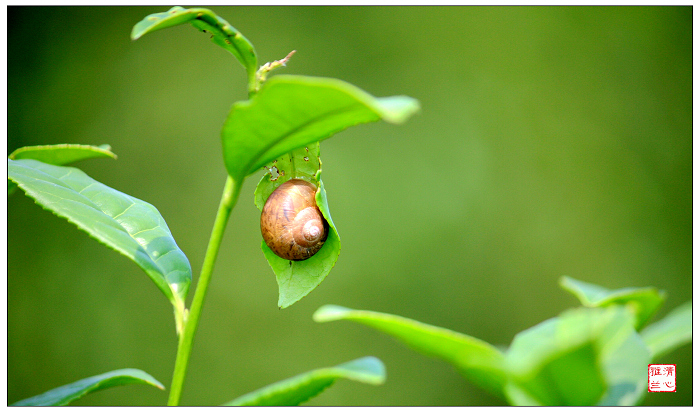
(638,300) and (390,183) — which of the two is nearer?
(638,300)

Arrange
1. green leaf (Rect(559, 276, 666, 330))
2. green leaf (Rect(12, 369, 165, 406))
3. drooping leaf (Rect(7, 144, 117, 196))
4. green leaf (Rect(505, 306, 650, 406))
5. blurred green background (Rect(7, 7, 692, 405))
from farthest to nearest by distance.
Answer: blurred green background (Rect(7, 7, 692, 405))
drooping leaf (Rect(7, 144, 117, 196))
green leaf (Rect(12, 369, 165, 406))
green leaf (Rect(559, 276, 666, 330))
green leaf (Rect(505, 306, 650, 406))

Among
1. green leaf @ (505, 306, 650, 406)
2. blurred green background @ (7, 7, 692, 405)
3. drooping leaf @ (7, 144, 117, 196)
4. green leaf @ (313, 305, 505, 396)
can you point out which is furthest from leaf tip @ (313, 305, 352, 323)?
blurred green background @ (7, 7, 692, 405)

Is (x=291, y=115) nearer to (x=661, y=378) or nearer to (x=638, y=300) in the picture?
(x=638, y=300)

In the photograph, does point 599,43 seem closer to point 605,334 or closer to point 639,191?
point 639,191

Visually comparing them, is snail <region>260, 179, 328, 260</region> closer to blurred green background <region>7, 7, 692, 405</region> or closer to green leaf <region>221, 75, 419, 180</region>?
green leaf <region>221, 75, 419, 180</region>

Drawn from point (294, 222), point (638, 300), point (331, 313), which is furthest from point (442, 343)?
point (294, 222)

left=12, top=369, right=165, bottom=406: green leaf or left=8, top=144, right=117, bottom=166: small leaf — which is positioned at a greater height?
left=8, top=144, right=117, bottom=166: small leaf

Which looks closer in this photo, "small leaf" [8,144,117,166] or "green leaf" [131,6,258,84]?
"green leaf" [131,6,258,84]
